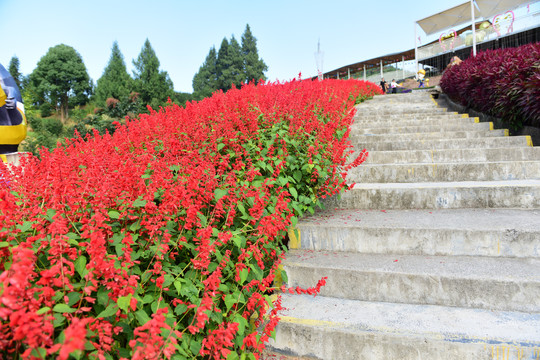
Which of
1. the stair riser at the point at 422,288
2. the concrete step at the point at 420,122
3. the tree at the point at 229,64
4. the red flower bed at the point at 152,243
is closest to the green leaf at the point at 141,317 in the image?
the red flower bed at the point at 152,243

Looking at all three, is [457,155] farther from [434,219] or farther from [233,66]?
[233,66]

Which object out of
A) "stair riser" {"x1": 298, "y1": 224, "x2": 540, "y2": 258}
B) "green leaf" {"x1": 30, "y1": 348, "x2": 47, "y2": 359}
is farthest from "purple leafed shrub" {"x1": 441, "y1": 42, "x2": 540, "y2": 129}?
"green leaf" {"x1": 30, "y1": 348, "x2": 47, "y2": 359}

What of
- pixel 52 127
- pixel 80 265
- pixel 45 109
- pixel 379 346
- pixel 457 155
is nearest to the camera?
pixel 80 265

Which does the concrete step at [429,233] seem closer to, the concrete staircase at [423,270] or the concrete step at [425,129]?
the concrete staircase at [423,270]

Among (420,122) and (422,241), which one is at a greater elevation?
(420,122)

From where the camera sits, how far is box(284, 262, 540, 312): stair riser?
2037 mm

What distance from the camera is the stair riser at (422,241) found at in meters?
→ 2.45

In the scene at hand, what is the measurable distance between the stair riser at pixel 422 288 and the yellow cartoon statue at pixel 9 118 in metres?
5.02

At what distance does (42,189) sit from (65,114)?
171 feet

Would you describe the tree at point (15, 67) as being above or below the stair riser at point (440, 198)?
above

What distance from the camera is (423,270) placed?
227 cm

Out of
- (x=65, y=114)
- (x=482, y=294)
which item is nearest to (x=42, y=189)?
(x=482, y=294)

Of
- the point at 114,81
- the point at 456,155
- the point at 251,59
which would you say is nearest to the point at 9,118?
the point at 456,155

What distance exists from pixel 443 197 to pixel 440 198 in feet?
0.10
